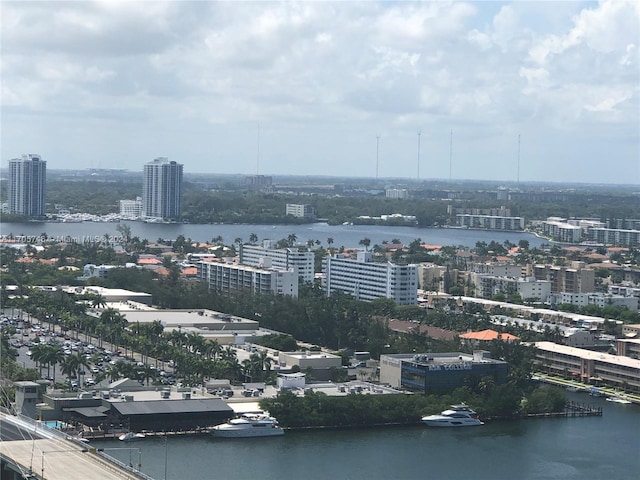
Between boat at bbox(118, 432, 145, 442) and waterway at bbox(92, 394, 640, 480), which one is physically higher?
boat at bbox(118, 432, 145, 442)

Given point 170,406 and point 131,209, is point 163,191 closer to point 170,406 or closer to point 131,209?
point 131,209

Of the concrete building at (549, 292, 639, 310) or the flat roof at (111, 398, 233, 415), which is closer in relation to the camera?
the flat roof at (111, 398, 233, 415)

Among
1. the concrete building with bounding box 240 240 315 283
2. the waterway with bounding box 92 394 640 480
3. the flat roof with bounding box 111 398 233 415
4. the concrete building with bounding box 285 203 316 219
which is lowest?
the waterway with bounding box 92 394 640 480

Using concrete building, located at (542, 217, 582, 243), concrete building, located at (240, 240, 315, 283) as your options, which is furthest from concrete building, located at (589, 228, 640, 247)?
concrete building, located at (240, 240, 315, 283)

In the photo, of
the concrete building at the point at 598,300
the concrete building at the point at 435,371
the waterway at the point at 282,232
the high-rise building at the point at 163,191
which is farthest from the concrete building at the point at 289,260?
the high-rise building at the point at 163,191

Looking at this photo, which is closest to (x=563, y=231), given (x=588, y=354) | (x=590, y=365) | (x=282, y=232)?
(x=282, y=232)

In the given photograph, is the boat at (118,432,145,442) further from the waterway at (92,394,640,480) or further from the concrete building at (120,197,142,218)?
the concrete building at (120,197,142,218)
